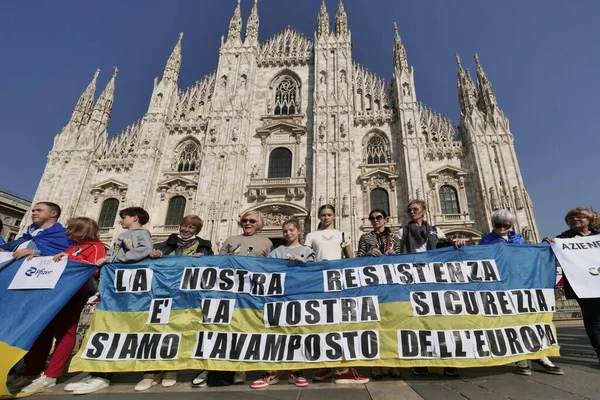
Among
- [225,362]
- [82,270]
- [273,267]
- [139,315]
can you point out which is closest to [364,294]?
[273,267]

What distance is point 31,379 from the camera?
3385mm

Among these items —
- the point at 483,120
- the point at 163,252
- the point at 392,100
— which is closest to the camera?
the point at 163,252

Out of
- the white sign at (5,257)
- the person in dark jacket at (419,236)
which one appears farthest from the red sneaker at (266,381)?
the white sign at (5,257)

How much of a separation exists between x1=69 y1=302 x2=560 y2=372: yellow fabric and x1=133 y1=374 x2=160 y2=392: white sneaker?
11 centimetres

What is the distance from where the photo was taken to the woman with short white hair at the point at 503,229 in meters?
4.23

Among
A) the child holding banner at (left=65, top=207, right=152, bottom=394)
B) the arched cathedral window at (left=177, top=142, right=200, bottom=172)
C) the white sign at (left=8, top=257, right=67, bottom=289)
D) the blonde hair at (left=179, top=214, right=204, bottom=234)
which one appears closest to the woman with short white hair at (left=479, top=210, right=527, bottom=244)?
the blonde hair at (left=179, top=214, right=204, bottom=234)

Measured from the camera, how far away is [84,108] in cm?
2089

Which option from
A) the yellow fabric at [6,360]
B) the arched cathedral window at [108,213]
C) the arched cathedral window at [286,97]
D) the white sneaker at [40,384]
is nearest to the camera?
the yellow fabric at [6,360]

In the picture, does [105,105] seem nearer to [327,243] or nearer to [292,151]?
[292,151]

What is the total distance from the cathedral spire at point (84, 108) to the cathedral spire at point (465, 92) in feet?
88.9

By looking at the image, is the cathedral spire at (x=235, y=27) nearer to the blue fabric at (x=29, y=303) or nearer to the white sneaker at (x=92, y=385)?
the blue fabric at (x=29, y=303)

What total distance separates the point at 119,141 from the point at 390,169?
19.3 meters

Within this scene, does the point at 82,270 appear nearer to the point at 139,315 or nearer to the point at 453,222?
the point at 139,315

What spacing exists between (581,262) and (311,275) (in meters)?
3.89
